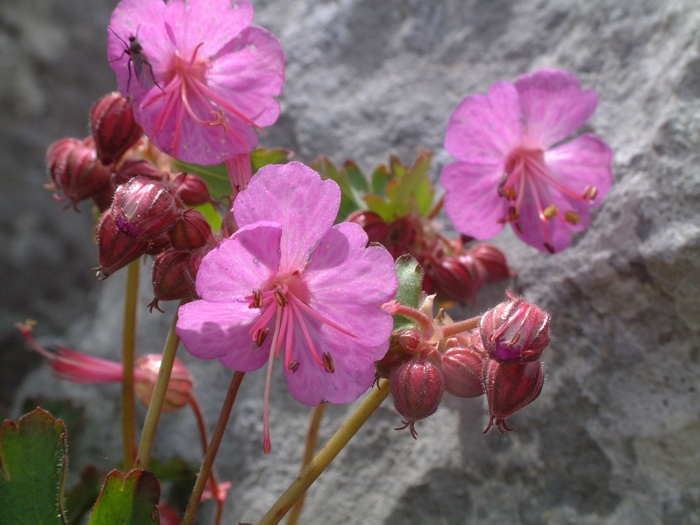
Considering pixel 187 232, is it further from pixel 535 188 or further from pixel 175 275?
pixel 535 188

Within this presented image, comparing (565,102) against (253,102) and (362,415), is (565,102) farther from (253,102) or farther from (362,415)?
(362,415)

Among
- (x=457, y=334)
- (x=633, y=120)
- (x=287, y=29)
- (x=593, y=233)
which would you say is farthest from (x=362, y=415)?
(x=287, y=29)

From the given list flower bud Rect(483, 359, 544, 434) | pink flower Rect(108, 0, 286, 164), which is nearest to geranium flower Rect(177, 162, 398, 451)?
flower bud Rect(483, 359, 544, 434)

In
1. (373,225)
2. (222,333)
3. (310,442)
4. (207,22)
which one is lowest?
(310,442)

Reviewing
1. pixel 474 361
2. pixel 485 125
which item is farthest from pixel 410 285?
pixel 485 125

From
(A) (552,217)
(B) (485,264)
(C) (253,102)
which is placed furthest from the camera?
(B) (485,264)

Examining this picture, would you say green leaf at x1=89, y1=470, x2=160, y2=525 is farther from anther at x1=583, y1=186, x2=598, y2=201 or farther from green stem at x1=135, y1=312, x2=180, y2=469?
anther at x1=583, y1=186, x2=598, y2=201
